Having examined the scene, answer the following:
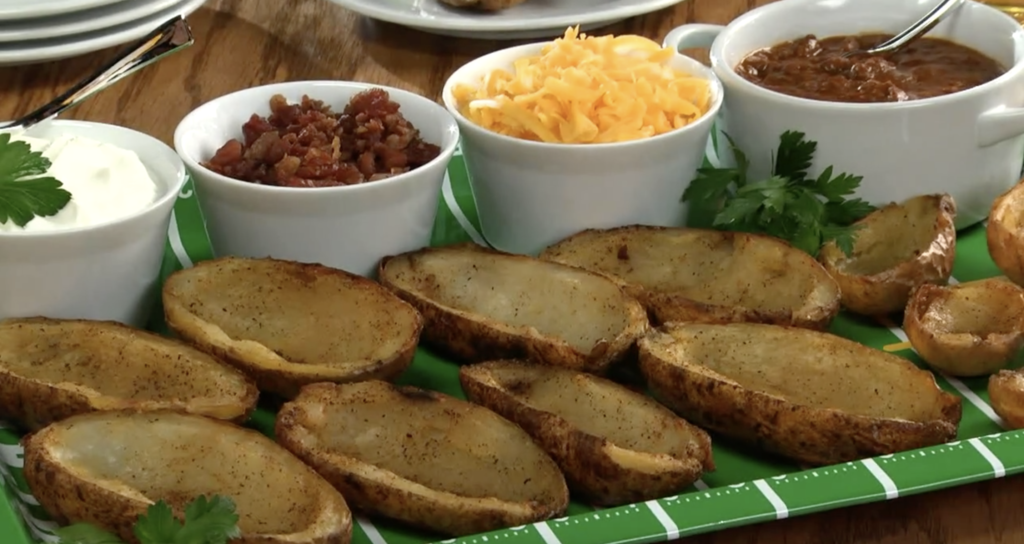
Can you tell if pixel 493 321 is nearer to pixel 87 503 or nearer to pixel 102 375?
pixel 102 375

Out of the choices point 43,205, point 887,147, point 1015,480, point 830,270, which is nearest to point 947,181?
point 887,147

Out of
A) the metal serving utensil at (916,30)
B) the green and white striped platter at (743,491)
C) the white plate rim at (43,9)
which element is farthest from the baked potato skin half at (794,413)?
the white plate rim at (43,9)

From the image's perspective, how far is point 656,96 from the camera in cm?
273

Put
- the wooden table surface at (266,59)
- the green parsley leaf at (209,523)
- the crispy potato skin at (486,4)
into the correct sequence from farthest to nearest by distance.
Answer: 1. the crispy potato skin at (486,4)
2. the wooden table surface at (266,59)
3. the green parsley leaf at (209,523)

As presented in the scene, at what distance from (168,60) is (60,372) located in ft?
5.69

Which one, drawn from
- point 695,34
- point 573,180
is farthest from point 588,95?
point 695,34

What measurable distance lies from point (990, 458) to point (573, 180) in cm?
92

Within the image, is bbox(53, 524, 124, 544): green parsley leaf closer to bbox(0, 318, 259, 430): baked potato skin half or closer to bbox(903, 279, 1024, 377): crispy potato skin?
bbox(0, 318, 259, 430): baked potato skin half

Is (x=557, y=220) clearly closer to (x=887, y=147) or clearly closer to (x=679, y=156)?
(x=679, y=156)

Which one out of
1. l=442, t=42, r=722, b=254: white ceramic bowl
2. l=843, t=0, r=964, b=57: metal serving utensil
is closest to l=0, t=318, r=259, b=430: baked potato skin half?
l=442, t=42, r=722, b=254: white ceramic bowl

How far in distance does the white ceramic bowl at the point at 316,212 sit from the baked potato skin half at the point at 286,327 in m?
0.09

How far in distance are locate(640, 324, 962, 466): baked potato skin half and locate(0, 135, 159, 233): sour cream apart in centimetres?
87

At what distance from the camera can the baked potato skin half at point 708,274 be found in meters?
2.40

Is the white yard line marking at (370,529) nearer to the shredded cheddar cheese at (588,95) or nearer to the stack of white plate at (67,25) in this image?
the shredded cheddar cheese at (588,95)
